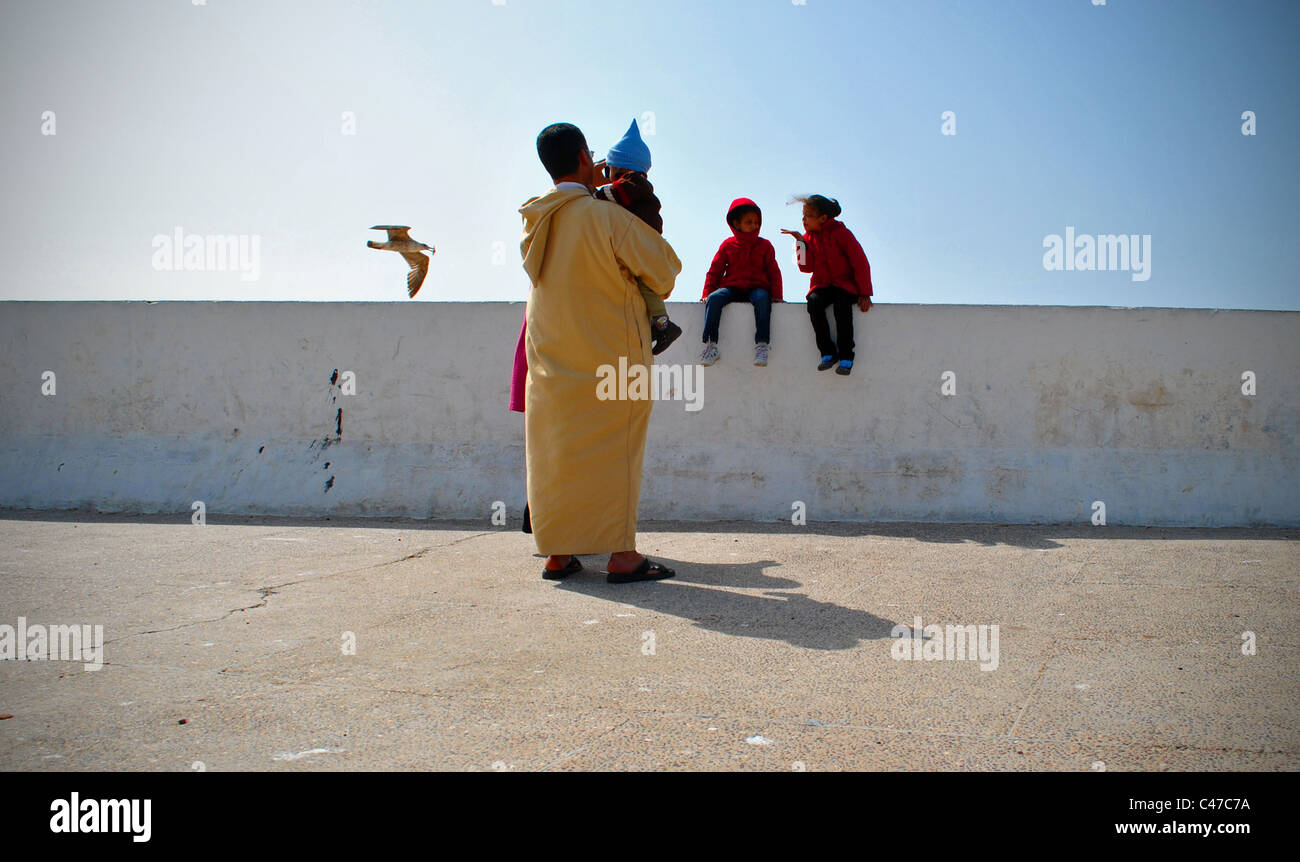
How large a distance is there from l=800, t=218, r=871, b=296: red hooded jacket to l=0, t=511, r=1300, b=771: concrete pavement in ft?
6.94

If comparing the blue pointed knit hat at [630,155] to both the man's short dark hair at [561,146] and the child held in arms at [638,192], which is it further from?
the man's short dark hair at [561,146]

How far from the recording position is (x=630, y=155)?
482 cm

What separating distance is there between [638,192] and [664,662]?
265 centimetres

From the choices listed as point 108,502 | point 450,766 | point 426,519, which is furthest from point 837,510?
point 108,502

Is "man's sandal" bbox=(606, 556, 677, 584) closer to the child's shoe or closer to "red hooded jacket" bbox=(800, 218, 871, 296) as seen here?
the child's shoe

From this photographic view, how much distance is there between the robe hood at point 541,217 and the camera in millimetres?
4520

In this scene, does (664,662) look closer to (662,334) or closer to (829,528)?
(662,334)

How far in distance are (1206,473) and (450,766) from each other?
19.6 ft

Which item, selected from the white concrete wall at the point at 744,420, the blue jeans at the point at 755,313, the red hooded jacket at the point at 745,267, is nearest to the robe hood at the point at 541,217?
the blue jeans at the point at 755,313

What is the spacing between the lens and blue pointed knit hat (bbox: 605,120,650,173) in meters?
4.80

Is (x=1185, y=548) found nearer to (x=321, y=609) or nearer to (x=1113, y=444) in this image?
(x=1113, y=444)

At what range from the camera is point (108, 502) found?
717cm

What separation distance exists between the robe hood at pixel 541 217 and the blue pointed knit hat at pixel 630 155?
1.09 ft

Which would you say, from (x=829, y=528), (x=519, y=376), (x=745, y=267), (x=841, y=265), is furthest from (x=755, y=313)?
(x=519, y=376)
